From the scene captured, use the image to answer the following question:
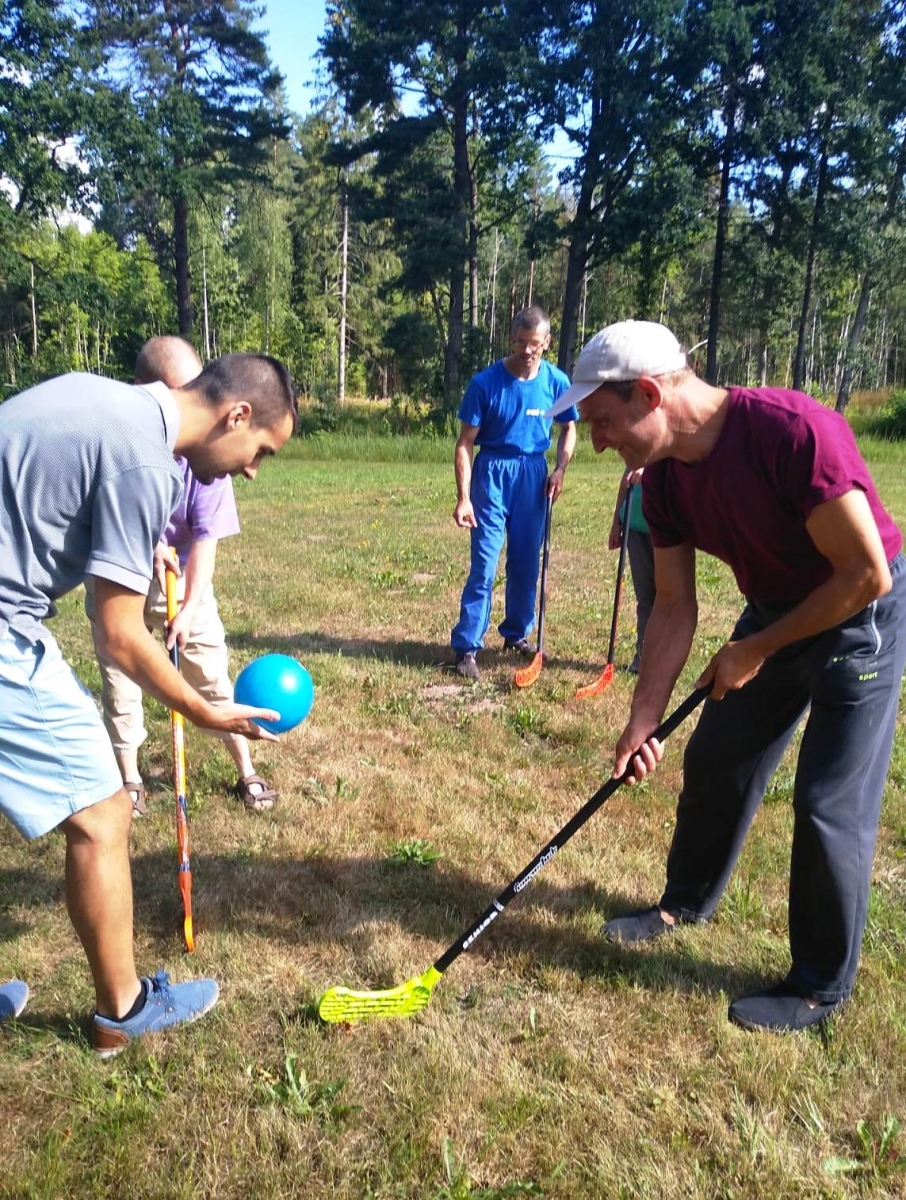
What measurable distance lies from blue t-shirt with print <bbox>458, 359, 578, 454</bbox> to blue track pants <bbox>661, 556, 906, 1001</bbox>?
11.7 feet

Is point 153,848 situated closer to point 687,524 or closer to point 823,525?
point 687,524

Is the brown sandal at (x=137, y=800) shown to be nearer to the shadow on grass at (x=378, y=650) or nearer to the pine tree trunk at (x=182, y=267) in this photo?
the shadow on grass at (x=378, y=650)

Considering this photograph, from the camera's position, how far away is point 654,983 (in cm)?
332

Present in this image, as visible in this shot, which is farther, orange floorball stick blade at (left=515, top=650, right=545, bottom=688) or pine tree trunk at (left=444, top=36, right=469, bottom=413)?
pine tree trunk at (left=444, top=36, right=469, bottom=413)

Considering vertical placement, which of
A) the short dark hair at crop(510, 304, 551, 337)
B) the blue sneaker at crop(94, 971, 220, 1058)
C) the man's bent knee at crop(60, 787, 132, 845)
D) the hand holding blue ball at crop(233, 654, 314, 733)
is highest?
the short dark hair at crop(510, 304, 551, 337)

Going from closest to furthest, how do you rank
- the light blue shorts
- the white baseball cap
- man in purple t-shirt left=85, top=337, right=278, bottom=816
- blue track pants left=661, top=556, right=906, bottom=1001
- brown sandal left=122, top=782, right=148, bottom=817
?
the light blue shorts → the white baseball cap → blue track pants left=661, top=556, right=906, bottom=1001 → man in purple t-shirt left=85, top=337, right=278, bottom=816 → brown sandal left=122, top=782, right=148, bottom=817

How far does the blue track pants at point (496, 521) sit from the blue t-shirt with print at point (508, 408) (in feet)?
0.38

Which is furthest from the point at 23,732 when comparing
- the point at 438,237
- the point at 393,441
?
the point at 438,237

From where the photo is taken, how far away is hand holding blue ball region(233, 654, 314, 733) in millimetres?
3305

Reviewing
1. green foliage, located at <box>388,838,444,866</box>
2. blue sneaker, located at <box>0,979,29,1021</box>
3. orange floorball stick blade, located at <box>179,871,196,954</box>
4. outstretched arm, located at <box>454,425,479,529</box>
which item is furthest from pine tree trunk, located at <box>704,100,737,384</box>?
blue sneaker, located at <box>0,979,29,1021</box>

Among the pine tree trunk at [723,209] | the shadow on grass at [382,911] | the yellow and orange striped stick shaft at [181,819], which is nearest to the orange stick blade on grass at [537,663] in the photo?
the shadow on grass at [382,911]

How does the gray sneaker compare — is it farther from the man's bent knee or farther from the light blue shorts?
the light blue shorts

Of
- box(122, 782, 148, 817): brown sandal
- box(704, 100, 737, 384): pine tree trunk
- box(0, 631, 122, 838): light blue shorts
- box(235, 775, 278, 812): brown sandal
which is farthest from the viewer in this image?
box(704, 100, 737, 384): pine tree trunk

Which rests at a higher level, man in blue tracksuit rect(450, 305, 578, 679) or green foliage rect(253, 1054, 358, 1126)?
man in blue tracksuit rect(450, 305, 578, 679)
